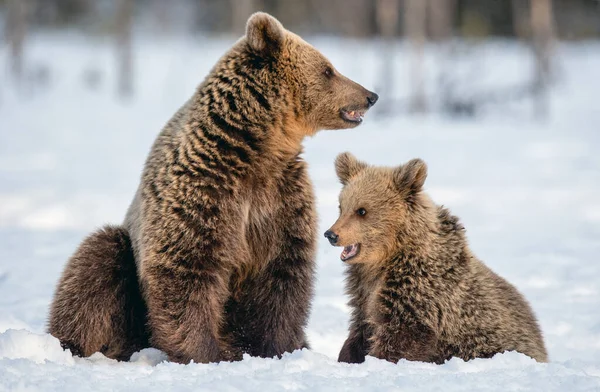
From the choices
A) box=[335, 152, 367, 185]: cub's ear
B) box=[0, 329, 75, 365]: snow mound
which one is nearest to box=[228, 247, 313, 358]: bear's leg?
box=[335, 152, 367, 185]: cub's ear

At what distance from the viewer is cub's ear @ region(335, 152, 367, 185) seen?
5848 mm

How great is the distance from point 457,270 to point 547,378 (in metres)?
Result: 1.30

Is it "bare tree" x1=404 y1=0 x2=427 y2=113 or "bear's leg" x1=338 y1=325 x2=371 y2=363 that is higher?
"bare tree" x1=404 y1=0 x2=427 y2=113

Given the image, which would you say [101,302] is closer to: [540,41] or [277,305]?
[277,305]

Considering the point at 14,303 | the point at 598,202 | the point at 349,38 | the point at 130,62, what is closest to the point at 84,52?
the point at 130,62

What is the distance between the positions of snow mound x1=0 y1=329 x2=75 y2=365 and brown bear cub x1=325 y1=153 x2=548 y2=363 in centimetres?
174

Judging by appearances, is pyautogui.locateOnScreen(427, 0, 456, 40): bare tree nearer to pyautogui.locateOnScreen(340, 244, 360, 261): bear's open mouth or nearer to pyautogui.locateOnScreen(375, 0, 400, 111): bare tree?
pyautogui.locateOnScreen(375, 0, 400, 111): bare tree

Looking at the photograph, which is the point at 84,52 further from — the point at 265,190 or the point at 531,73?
the point at 265,190

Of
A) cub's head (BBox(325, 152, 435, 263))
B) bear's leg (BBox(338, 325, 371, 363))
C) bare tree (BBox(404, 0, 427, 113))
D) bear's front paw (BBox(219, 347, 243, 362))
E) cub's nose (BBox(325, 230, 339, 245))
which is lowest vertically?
bear's front paw (BBox(219, 347, 243, 362))

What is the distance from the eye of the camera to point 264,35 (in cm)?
542

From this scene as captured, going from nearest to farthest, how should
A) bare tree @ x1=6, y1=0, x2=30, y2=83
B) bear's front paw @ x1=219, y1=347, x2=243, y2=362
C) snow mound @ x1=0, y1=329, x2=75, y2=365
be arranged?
1. snow mound @ x1=0, y1=329, x2=75, y2=365
2. bear's front paw @ x1=219, y1=347, x2=243, y2=362
3. bare tree @ x1=6, y1=0, x2=30, y2=83

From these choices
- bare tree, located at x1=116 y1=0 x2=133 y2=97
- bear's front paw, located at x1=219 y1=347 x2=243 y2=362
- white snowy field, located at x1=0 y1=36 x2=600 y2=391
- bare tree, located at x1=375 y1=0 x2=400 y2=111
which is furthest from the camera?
bare tree, located at x1=116 y1=0 x2=133 y2=97

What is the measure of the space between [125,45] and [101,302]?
85.0 feet

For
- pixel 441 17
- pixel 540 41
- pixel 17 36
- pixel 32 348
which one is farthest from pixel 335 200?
pixel 441 17
